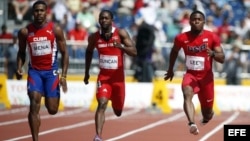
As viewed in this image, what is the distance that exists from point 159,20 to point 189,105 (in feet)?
39.4

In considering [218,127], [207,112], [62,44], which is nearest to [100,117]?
[62,44]

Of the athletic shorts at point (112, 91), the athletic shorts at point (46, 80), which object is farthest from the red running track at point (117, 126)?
the athletic shorts at point (46, 80)

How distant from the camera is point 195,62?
14133 millimetres

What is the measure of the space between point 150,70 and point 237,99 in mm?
2669

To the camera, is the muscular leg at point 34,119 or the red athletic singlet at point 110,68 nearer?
the muscular leg at point 34,119

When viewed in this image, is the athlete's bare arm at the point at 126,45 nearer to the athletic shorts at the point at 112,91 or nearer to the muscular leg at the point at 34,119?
the athletic shorts at the point at 112,91

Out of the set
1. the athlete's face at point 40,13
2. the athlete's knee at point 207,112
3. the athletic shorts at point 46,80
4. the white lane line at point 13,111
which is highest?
the athlete's face at point 40,13

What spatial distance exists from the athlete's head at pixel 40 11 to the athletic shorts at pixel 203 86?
2885 millimetres

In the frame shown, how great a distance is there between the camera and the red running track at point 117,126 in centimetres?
1522

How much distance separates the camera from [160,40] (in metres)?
24.9

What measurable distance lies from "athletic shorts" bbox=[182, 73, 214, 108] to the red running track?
2.56 ft

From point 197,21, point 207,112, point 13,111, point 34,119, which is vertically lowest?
point 13,111

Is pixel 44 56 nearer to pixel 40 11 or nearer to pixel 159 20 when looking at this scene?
pixel 40 11

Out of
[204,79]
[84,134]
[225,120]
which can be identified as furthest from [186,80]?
[225,120]
